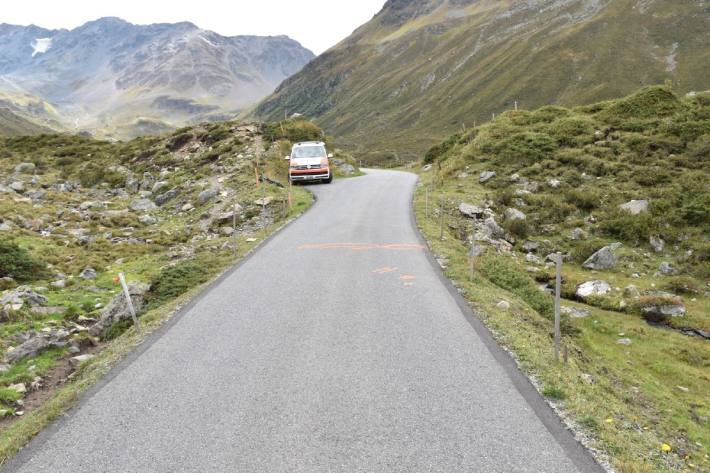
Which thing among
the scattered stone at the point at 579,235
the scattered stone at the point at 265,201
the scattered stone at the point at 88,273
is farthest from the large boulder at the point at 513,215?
the scattered stone at the point at 88,273

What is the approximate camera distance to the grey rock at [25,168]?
32.8m

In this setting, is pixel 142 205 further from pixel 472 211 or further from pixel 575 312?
pixel 575 312

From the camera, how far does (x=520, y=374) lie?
622 centimetres

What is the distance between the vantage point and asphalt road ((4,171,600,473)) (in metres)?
4.59

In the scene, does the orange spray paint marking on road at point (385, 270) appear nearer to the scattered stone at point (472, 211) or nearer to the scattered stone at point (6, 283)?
the scattered stone at point (472, 211)

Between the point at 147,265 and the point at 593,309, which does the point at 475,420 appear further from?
the point at 147,265

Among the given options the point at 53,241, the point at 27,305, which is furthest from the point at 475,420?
the point at 53,241

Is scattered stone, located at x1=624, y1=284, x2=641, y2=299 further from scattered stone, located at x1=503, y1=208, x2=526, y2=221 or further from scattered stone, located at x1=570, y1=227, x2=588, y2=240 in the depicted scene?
scattered stone, located at x1=503, y1=208, x2=526, y2=221

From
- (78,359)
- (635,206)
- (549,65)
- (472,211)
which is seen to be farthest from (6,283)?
(549,65)

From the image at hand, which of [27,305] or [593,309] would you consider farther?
[593,309]

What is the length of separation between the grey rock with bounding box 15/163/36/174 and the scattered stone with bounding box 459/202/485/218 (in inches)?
1228

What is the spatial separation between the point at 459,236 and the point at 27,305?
12490mm

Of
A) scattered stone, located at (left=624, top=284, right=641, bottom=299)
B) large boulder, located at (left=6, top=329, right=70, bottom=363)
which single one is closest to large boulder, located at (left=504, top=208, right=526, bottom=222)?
scattered stone, located at (left=624, top=284, right=641, bottom=299)

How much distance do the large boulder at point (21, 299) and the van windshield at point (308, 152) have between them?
723 inches
